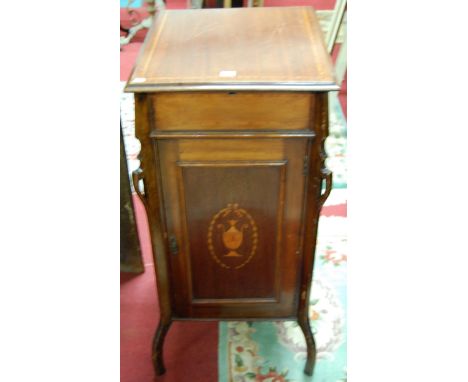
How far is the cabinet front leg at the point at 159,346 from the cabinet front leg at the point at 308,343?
0.40 metres

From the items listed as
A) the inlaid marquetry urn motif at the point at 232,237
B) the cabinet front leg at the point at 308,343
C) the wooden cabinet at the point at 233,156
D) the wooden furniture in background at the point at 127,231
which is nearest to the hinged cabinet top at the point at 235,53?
the wooden cabinet at the point at 233,156

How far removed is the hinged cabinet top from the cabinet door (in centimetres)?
14

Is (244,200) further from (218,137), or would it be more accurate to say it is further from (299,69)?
(299,69)

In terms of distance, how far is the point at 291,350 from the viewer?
1551 millimetres

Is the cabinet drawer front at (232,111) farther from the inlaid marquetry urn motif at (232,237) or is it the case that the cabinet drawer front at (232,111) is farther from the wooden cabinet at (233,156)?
the inlaid marquetry urn motif at (232,237)

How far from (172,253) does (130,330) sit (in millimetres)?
546

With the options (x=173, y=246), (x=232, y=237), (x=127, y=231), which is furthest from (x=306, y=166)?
(x=127, y=231)

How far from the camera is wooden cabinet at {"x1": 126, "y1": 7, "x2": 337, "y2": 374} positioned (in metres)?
0.98

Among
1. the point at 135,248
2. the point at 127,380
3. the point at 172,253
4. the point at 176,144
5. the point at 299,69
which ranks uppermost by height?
the point at 299,69

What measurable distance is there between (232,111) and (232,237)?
36 cm

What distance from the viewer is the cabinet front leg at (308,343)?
1366 millimetres

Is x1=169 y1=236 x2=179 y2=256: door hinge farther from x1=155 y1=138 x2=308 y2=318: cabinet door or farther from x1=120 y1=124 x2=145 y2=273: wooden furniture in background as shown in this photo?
x1=120 y1=124 x2=145 y2=273: wooden furniture in background

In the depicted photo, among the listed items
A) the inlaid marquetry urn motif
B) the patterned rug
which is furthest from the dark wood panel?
the patterned rug

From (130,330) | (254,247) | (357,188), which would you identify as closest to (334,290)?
(254,247)
